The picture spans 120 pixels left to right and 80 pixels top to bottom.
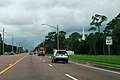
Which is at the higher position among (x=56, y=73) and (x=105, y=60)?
(x=105, y=60)

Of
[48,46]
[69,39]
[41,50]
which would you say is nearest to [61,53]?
[41,50]

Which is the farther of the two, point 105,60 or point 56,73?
point 105,60

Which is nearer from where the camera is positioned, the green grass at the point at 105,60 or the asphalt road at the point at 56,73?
the asphalt road at the point at 56,73

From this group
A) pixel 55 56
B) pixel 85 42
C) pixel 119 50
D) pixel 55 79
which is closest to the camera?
pixel 55 79

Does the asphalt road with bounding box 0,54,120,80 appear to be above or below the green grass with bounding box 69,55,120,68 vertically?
below

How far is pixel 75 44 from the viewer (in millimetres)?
172000

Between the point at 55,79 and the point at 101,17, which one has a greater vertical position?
the point at 101,17

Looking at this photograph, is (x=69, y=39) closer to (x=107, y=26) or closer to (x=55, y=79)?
(x=107, y=26)

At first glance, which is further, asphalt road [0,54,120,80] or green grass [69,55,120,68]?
green grass [69,55,120,68]

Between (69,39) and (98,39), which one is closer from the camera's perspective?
(98,39)

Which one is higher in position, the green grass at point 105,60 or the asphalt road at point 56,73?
the green grass at point 105,60

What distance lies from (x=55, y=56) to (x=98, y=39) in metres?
96.2

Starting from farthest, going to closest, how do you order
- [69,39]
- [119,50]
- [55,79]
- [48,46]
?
1. [69,39]
2. [48,46]
3. [119,50]
4. [55,79]

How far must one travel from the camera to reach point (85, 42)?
15888 cm
